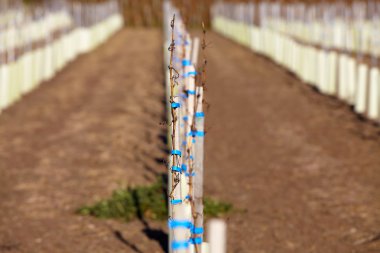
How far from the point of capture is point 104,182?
9414 mm

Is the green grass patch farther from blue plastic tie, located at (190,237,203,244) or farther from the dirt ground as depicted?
blue plastic tie, located at (190,237,203,244)

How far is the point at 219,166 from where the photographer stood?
10.6 m

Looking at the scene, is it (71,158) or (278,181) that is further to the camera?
(71,158)

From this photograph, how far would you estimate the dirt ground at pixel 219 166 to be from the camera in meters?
7.25

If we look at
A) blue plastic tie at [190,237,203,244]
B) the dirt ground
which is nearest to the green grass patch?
the dirt ground

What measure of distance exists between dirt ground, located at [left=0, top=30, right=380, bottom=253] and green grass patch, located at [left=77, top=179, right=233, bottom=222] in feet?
0.60

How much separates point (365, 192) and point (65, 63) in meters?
Answer: 19.6

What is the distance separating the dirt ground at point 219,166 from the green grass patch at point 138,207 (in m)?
0.18

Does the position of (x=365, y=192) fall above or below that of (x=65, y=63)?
above

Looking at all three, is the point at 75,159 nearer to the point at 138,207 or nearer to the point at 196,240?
the point at 138,207

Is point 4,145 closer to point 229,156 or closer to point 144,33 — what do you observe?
point 229,156

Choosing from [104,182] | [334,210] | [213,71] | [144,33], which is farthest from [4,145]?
[144,33]

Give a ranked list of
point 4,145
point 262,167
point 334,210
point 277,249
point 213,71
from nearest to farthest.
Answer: point 277,249 < point 334,210 < point 262,167 < point 4,145 < point 213,71

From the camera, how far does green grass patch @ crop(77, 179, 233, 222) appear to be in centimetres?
793
